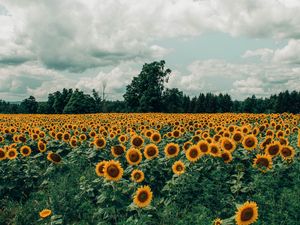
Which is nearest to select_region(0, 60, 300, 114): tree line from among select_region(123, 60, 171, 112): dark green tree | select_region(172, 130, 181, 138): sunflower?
select_region(123, 60, 171, 112): dark green tree

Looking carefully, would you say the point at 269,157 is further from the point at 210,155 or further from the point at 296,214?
the point at 296,214

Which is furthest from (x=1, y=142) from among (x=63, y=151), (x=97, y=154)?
(x=97, y=154)

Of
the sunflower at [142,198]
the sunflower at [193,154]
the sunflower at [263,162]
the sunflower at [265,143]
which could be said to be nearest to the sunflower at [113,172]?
the sunflower at [142,198]

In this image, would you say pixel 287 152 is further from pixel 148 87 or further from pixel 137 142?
pixel 148 87

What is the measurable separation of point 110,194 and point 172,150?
203 centimetres

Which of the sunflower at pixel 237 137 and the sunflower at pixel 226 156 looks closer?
the sunflower at pixel 226 156

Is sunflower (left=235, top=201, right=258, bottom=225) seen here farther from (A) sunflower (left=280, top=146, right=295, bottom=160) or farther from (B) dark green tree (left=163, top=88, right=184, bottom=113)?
(B) dark green tree (left=163, top=88, right=184, bottom=113)

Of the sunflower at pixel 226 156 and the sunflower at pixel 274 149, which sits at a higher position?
the sunflower at pixel 274 149

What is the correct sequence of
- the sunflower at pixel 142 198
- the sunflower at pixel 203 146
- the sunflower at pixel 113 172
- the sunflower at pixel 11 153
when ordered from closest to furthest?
1. the sunflower at pixel 142 198
2. the sunflower at pixel 113 172
3. the sunflower at pixel 203 146
4. the sunflower at pixel 11 153

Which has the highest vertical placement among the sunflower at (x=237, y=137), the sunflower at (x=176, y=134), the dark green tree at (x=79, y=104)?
the dark green tree at (x=79, y=104)

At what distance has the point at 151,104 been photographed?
70.3 metres

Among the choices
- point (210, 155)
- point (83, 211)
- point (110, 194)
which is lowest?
point (83, 211)

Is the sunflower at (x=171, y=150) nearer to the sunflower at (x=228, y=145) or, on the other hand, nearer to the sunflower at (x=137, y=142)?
the sunflower at (x=137, y=142)

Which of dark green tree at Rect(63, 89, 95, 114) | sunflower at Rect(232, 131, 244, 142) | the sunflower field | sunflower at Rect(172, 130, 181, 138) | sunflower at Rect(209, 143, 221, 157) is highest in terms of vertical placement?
dark green tree at Rect(63, 89, 95, 114)
